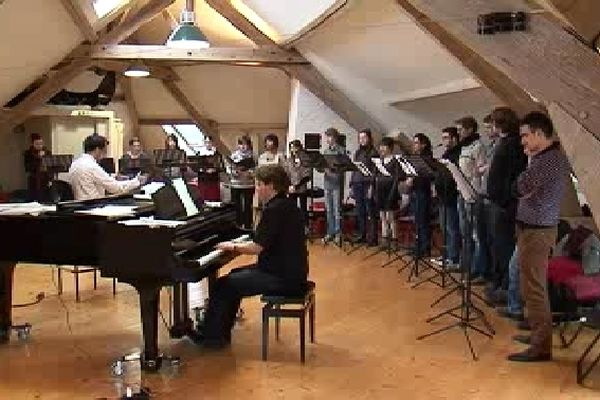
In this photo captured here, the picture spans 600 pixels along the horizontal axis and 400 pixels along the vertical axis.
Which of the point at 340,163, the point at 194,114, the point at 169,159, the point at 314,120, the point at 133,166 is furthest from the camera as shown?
the point at 194,114

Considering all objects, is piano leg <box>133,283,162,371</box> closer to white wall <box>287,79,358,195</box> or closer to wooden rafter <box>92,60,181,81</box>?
white wall <box>287,79,358,195</box>

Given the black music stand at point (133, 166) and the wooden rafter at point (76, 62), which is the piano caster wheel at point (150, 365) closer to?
the black music stand at point (133, 166)

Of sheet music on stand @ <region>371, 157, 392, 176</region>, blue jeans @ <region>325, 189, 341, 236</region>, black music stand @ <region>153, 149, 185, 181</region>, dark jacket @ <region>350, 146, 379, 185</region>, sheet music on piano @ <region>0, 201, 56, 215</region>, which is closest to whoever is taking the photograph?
sheet music on piano @ <region>0, 201, 56, 215</region>

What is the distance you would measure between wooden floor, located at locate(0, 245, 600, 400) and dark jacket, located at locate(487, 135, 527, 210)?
966 mm

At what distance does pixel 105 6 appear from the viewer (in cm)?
1092

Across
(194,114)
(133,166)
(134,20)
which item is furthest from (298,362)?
(194,114)

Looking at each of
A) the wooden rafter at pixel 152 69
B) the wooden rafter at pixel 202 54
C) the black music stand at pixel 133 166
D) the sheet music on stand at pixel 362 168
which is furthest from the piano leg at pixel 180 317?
the wooden rafter at pixel 152 69

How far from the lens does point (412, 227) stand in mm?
9703

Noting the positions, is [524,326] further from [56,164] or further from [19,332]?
[56,164]

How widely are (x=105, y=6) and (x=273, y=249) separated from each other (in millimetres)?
6958

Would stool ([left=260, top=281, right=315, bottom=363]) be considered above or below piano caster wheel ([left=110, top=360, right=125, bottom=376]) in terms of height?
above

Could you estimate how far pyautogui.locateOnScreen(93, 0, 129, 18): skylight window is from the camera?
10.7 metres

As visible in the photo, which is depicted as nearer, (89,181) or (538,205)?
(538,205)

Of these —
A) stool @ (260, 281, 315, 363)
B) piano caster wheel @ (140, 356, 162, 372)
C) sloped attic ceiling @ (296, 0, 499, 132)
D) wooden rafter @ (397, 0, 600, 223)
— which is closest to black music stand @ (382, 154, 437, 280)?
sloped attic ceiling @ (296, 0, 499, 132)
